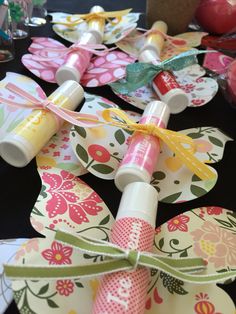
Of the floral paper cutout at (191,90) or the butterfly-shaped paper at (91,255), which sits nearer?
the butterfly-shaped paper at (91,255)

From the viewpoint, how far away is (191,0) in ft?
2.37

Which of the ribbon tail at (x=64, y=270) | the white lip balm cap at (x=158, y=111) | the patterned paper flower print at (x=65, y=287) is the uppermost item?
the ribbon tail at (x=64, y=270)

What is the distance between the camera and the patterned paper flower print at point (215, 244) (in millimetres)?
357

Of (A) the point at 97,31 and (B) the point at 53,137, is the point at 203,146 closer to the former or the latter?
(B) the point at 53,137

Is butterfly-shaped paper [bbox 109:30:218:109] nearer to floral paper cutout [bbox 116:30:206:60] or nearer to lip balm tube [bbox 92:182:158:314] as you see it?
floral paper cutout [bbox 116:30:206:60]

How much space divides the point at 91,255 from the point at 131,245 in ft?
0.14

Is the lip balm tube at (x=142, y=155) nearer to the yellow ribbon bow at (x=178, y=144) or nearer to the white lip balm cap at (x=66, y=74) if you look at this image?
the yellow ribbon bow at (x=178, y=144)

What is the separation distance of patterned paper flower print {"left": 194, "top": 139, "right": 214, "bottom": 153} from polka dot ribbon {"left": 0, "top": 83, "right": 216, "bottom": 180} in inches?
0.8

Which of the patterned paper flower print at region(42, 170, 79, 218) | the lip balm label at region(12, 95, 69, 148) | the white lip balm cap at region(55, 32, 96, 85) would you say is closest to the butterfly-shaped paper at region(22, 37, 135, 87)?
the white lip balm cap at region(55, 32, 96, 85)

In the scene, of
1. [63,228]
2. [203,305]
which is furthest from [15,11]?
[203,305]

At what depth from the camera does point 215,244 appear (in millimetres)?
369

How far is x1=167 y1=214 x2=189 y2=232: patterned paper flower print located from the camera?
0.38 meters

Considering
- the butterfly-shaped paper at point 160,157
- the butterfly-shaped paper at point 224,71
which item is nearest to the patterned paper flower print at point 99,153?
the butterfly-shaped paper at point 160,157

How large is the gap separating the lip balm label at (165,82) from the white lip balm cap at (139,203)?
0.79ft
